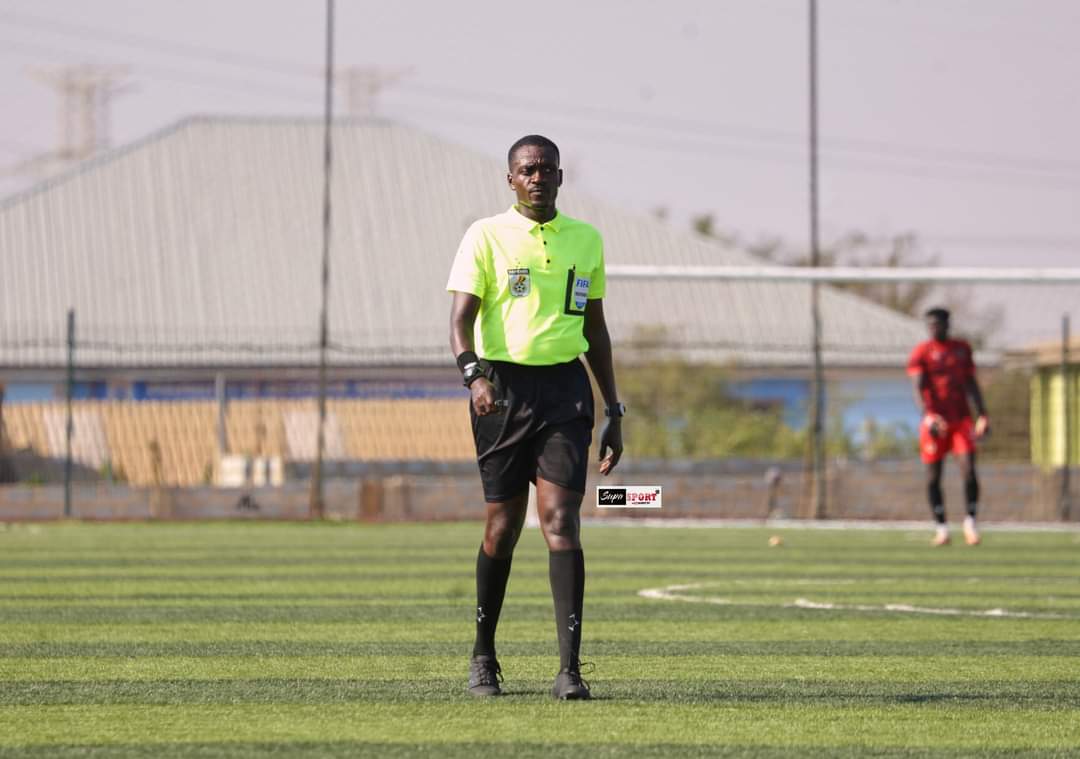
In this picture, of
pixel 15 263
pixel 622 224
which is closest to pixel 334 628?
pixel 15 263

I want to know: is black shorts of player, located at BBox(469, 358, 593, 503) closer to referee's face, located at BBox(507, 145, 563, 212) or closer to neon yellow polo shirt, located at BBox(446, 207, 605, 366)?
neon yellow polo shirt, located at BBox(446, 207, 605, 366)

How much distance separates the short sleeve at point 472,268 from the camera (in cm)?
699

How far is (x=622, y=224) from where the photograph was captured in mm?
59562

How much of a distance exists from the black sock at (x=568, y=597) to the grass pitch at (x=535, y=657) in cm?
21

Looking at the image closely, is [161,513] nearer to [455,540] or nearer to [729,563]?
[455,540]

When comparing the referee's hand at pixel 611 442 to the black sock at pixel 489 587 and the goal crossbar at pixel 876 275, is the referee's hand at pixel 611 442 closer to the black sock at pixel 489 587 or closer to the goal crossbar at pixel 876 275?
the black sock at pixel 489 587

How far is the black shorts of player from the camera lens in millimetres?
6953

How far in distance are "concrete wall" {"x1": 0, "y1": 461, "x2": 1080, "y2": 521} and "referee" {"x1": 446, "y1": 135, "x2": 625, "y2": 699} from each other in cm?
1611

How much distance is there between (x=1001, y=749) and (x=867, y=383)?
2323 cm

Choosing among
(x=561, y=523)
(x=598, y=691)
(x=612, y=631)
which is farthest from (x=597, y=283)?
(x=612, y=631)

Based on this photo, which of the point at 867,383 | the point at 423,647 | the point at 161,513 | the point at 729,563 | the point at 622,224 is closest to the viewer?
the point at 423,647

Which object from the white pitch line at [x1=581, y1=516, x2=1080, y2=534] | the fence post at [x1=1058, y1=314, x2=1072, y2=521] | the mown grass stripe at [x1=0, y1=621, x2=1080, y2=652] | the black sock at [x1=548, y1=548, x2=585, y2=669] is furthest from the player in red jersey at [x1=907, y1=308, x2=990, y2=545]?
the black sock at [x1=548, y1=548, x2=585, y2=669]

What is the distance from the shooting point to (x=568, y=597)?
6.89m

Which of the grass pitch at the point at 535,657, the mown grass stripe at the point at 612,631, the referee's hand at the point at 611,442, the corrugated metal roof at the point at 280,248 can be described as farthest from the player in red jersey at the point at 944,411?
the corrugated metal roof at the point at 280,248
